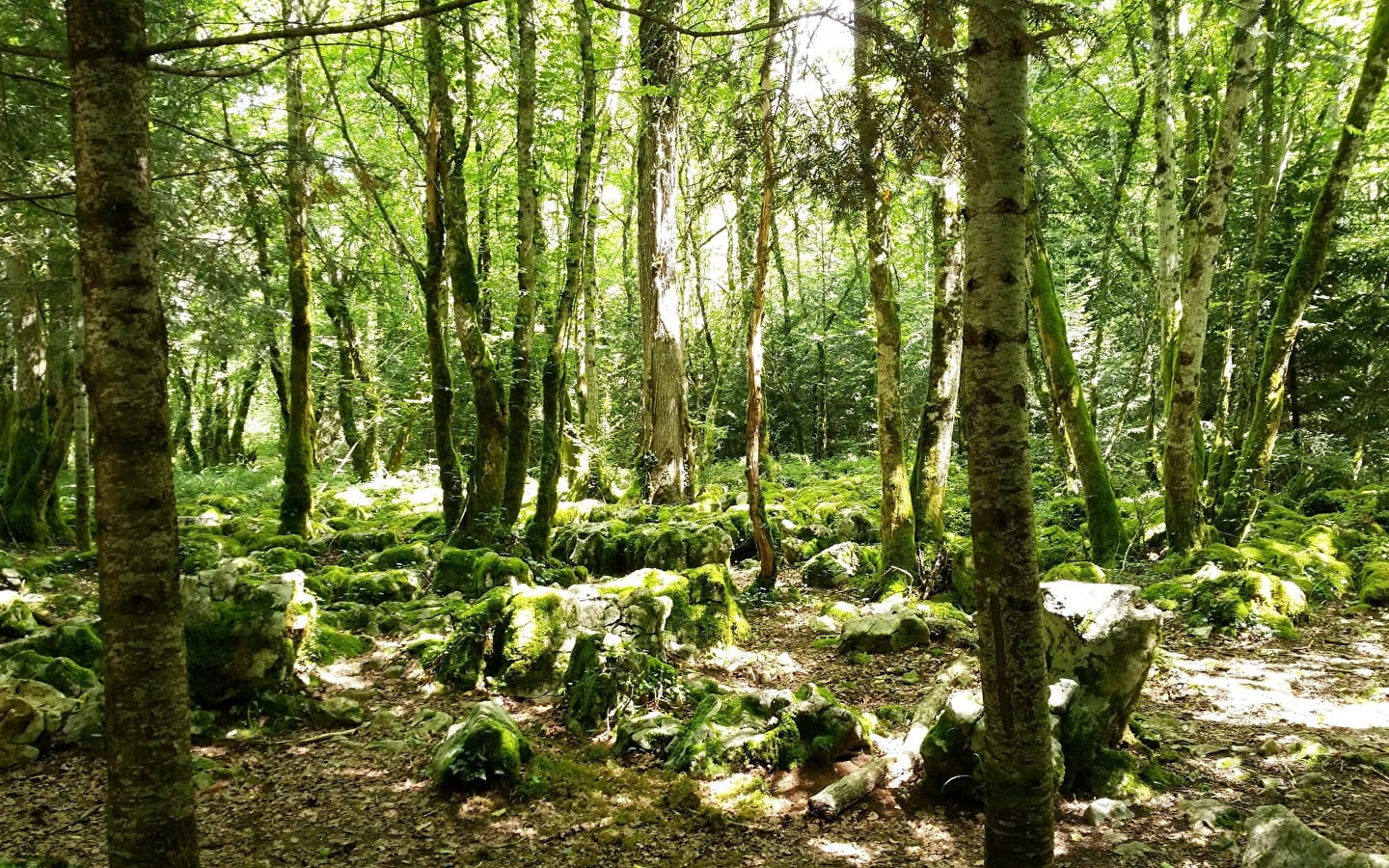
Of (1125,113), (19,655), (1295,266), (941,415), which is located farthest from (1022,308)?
(1125,113)

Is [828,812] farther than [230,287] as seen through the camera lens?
No

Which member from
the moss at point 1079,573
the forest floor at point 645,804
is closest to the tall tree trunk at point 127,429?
the forest floor at point 645,804

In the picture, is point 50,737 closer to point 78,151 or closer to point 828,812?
point 78,151

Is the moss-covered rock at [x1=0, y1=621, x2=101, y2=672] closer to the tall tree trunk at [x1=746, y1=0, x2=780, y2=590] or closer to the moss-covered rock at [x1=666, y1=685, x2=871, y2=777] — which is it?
the moss-covered rock at [x1=666, y1=685, x2=871, y2=777]

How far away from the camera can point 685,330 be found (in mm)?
21500

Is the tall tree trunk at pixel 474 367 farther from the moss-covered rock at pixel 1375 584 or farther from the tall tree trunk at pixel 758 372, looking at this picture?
the moss-covered rock at pixel 1375 584

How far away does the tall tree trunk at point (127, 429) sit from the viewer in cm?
235

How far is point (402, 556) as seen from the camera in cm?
959

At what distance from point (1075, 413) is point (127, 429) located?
920 cm

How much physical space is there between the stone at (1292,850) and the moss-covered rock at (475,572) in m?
6.35

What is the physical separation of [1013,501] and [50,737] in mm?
5850

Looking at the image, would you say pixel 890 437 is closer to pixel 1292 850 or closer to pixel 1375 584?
pixel 1375 584

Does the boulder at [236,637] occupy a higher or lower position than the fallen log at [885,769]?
higher

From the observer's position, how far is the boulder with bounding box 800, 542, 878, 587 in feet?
32.4
